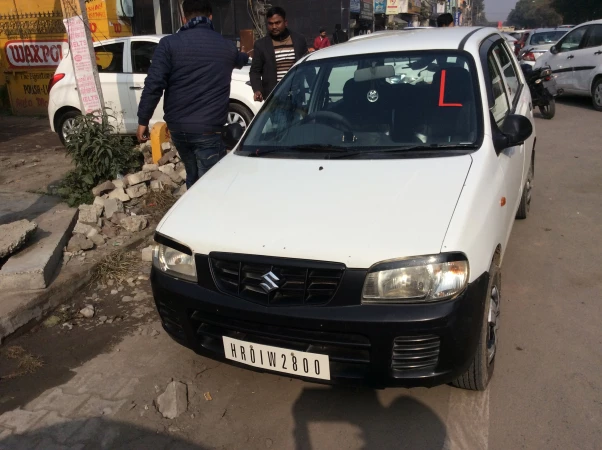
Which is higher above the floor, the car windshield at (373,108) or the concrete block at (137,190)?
the car windshield at (373,108)

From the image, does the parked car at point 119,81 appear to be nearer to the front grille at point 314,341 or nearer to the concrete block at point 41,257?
the concrete block at point 41,257

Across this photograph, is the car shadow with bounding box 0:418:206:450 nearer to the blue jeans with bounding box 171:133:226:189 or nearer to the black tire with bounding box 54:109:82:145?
the blue jeans with bounding box 171:133:226:189

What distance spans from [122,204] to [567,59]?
1023 centimetres

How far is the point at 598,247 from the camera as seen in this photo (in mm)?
4602

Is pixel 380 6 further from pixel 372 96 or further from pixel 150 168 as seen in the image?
pixel 372 96

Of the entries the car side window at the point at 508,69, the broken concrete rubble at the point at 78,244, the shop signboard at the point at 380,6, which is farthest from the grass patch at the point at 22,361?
the shop signboard at the point at 380,6

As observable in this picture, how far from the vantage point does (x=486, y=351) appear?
272 centimetres

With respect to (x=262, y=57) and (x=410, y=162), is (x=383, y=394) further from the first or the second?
(x=262, y=57)

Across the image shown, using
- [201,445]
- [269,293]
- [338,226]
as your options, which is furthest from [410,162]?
[201,445]

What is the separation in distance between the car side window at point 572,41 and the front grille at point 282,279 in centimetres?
1157

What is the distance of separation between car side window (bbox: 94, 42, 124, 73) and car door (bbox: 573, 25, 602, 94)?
29.0ft

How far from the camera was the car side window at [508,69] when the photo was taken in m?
4.25

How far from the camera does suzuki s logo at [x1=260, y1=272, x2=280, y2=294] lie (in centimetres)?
245

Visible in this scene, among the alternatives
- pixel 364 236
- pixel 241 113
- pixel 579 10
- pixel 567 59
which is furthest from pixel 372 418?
pixel 579 10
